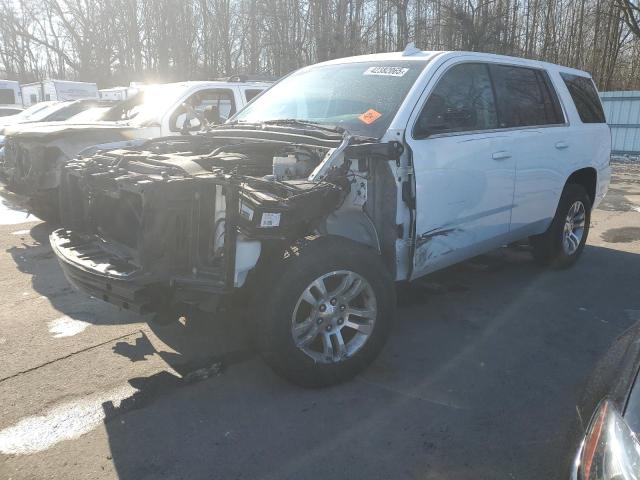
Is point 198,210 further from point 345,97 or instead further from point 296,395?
point 345,97

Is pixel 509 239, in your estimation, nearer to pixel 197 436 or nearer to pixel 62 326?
pixel 197 436

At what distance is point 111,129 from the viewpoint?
6617 mm

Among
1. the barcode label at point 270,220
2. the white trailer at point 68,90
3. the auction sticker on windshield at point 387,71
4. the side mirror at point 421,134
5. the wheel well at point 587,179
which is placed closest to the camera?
the barcode label at point 270,220

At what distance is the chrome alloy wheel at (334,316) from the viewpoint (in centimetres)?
304

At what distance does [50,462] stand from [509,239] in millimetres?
3754

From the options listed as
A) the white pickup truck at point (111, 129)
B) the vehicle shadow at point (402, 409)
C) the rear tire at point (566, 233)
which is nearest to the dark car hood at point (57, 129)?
the white pickup truck at point (111, 129)

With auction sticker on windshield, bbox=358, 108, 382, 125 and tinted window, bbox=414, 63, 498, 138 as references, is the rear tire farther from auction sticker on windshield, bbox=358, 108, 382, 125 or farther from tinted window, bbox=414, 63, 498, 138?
auction sticker on windshield, bbox=358, 108, 382, 125

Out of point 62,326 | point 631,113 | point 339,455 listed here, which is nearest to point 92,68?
point 631,113

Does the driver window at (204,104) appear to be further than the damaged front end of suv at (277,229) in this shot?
Yes

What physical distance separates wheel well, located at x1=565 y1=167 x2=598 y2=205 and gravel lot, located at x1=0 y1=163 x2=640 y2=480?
3.98 ft

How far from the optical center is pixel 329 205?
121 inches

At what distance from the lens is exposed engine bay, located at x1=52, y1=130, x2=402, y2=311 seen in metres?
2.80

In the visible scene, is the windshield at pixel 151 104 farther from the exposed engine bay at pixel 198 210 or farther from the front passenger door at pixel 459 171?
the front passenger door at pixel 459 171

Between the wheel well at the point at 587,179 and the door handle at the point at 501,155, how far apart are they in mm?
1388
